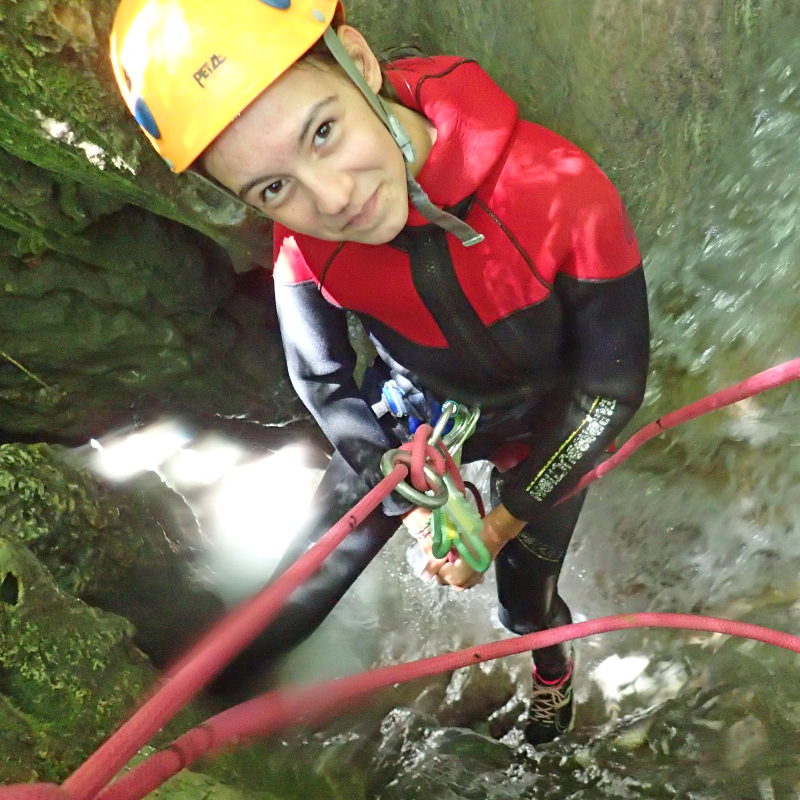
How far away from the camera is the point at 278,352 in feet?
10.8

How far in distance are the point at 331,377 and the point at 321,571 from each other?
596mm

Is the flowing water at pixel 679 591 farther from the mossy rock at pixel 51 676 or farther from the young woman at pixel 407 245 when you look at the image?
the young woman at pixel 407 245

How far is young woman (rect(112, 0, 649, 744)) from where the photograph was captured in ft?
4.01

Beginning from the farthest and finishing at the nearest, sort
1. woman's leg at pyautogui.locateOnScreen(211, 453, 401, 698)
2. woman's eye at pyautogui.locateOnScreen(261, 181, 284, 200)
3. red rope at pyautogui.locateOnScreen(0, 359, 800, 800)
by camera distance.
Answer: woman's leg at pyautogui.locateOnScreen(211, 453, 401, 698) → woman's eye at pyautogui.locateOnScreen(261, 181, 284, 200) → red rope at pyautogui.locateOnScreen(0, 359, 800, 800)

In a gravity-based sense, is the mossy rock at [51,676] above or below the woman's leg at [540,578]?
above

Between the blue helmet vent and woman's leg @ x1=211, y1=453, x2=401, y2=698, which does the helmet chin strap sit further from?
woman's leg @ x1=211, y1=453, x2=401, y2=698

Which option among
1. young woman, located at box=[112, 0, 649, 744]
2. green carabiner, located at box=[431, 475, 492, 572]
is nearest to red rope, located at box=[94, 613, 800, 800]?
green carabiner, located at box=[431, 475, 492, 572]

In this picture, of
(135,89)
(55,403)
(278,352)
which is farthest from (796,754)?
(55,403)

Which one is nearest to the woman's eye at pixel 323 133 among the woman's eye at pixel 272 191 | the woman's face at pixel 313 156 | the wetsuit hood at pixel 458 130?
the woman's face at pixel 313 156

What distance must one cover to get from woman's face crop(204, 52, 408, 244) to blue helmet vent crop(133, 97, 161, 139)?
114 millimetres

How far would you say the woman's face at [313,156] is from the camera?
1.21 metres

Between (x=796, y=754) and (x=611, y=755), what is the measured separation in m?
0.52

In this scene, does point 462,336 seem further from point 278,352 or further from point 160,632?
point 278,352

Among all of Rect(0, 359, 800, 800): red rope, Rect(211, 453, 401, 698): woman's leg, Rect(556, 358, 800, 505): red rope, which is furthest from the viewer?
Rect(211, 453, 401, 698): woman's leg
